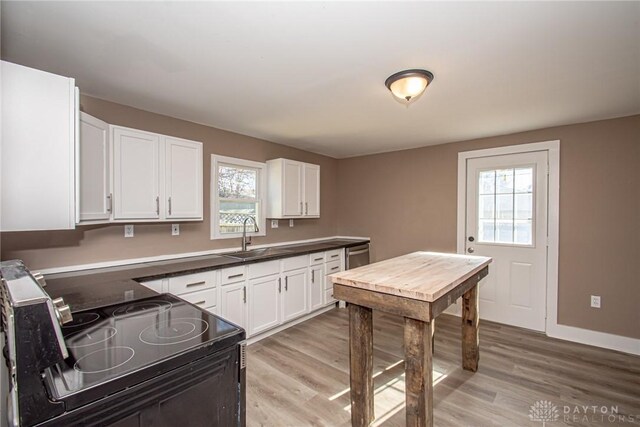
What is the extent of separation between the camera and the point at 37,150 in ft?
4.54

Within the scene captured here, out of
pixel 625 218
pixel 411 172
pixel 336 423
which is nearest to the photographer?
pixel 336 423

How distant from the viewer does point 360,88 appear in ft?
7.42

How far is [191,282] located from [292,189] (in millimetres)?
1836

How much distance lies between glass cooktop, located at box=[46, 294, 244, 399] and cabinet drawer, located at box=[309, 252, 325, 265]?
219 cm

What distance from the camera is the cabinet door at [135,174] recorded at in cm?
226

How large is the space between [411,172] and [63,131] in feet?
12.7

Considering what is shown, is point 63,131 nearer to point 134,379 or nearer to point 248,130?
point 134,379

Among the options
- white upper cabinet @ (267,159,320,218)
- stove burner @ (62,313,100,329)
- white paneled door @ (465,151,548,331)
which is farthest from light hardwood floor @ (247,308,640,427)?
white upper cabinet @ (267,159,320,218)

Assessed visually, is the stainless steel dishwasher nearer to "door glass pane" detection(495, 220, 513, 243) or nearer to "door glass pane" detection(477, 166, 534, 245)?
"door glass pane" detection(477, 166, 534, 245)

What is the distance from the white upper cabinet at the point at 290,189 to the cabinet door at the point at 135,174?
1502 mm

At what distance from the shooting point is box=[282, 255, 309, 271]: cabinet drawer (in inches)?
131

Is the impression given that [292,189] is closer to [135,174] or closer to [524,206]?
[135,174]

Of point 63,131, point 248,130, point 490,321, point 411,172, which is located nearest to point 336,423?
point 63,131

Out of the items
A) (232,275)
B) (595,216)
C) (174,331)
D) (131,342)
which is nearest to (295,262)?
(232,275)
